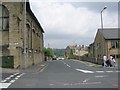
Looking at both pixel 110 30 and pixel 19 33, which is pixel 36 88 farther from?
pixel 110 30

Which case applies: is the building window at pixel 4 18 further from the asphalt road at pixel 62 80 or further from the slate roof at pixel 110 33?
the slate roof at pixel 110 33

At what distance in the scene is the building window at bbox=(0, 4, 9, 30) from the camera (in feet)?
112

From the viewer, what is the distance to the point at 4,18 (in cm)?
3444

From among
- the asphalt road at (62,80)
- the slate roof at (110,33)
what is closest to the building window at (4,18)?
the asphalt road at (62,80)

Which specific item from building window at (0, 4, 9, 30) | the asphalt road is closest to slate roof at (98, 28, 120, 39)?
building window at (0, 4, 9, 30)

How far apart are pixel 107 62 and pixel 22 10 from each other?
1291 cm

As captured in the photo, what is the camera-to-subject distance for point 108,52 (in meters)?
67.0

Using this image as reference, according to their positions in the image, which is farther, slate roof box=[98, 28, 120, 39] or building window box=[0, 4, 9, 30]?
slate roof box=[98, 28, 120, 39]

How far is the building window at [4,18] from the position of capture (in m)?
34.3

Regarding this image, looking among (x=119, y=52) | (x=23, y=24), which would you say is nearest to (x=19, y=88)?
(x=23, y=24)

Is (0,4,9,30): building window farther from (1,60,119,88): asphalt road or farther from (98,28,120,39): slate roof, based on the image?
(98,28,120,39): slate roof

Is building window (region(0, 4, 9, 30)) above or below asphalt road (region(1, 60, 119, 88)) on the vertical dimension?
above

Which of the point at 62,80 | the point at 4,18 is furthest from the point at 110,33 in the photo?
the point at 62,80

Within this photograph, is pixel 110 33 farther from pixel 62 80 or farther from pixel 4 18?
pixel 62 80
